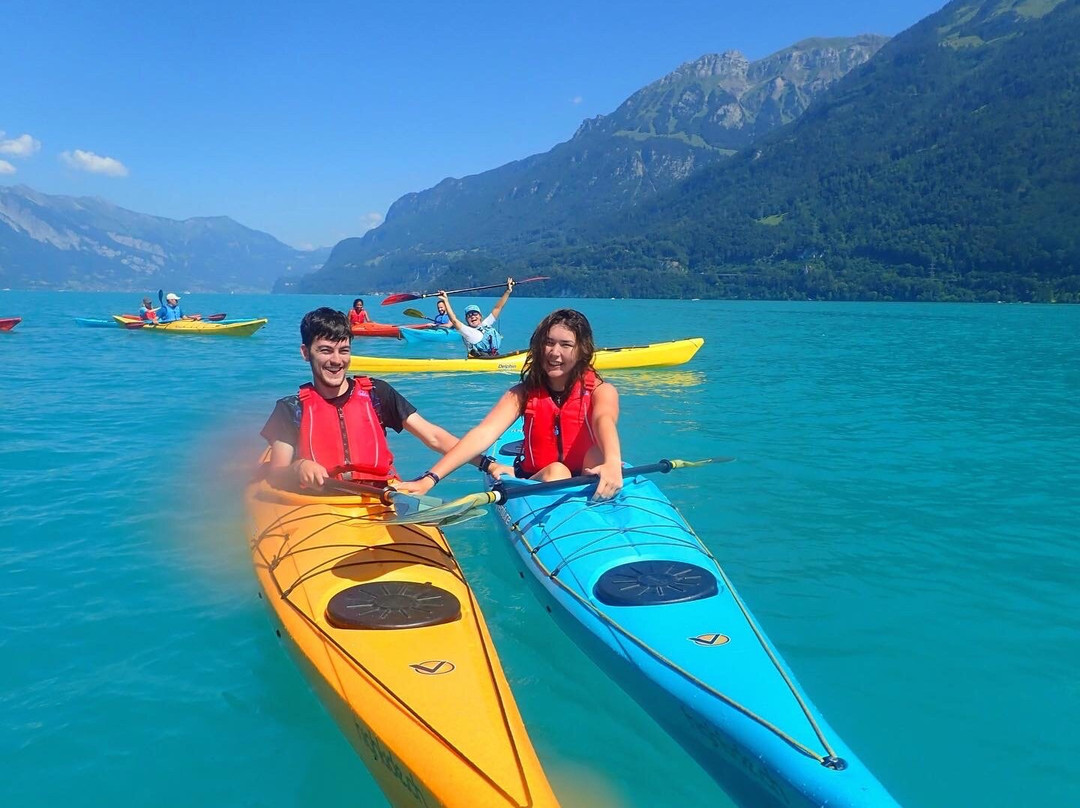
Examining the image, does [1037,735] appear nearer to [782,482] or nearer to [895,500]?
[895,500]

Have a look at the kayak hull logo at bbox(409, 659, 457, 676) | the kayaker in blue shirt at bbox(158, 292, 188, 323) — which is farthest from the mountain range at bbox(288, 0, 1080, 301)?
the kayak hull logo at bbox(409, 659, 457, 676)

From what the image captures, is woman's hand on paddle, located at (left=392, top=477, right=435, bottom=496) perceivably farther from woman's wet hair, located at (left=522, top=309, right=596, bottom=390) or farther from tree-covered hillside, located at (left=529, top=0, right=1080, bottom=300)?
tree-covered hillside, located at (left=529, top=0, right=1080, bottom=300)

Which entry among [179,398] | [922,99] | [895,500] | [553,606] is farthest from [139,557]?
[922,99]

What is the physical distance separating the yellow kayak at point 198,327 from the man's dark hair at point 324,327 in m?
26.0

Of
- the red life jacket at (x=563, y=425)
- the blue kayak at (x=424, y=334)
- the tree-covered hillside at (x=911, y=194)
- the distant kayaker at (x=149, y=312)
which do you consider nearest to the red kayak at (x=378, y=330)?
the blue kayak at (x=424, y=334)

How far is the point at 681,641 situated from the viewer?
3.86 metres

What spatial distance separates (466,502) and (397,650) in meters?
1.09

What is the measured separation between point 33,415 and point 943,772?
13980 mm

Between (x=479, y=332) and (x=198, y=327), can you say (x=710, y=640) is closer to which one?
(x=479, y=332)

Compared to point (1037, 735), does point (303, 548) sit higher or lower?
higher

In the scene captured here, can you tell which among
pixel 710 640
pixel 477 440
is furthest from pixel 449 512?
pixel 710 640

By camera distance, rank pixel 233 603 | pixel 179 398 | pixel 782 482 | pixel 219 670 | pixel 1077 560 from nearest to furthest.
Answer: pixel 219 670 → pixel 233 603 → pixel 1077 560 → pixel 782 482 → pixel 179 398

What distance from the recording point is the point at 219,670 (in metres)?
4.74

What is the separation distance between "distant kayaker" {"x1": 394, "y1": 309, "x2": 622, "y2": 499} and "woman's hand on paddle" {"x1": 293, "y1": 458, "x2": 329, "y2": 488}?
556mm
